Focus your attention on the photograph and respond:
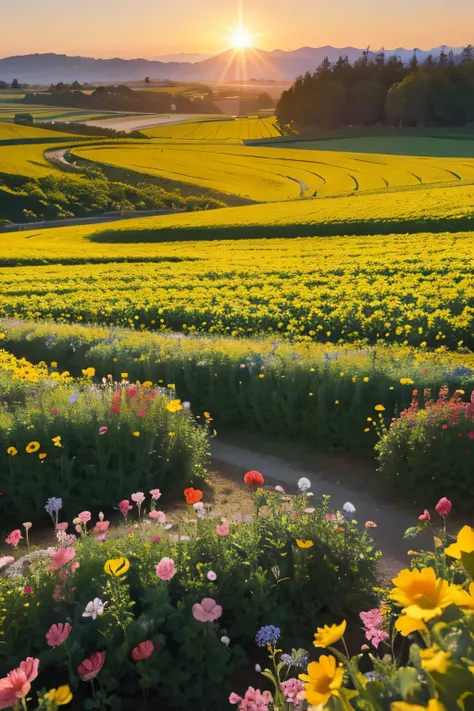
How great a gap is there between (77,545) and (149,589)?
2.48 feet

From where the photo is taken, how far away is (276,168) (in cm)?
Answer: 6975

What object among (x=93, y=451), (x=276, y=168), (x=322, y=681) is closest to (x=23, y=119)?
(x=276, y=168)

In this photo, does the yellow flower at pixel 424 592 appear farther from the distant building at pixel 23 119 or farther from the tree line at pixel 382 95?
the distant building at pixel 23 119

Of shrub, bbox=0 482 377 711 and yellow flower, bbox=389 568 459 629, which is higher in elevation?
yellow flower, bbox=389 568 459 629

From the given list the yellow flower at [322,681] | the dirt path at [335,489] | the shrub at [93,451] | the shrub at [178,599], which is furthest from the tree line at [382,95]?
the yellow flower at [322,681]

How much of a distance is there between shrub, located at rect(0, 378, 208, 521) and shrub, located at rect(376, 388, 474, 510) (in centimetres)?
228

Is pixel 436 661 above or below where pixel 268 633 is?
above

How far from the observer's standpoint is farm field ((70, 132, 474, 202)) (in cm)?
5762

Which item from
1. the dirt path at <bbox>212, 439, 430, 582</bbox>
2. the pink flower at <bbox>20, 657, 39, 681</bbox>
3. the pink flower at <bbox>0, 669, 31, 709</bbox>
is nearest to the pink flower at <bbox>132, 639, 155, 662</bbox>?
the pink flower at <bbox>20, 657, 39, 681</bbox>

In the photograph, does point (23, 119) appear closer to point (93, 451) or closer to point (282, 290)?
point (282, 290)

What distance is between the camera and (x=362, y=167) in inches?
2648

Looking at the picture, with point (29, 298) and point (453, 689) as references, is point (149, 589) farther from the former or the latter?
point (29, 298)

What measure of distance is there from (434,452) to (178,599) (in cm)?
363

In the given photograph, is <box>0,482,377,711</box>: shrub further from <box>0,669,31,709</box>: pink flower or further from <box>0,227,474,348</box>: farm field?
<box>0,227,474,348</box>: farm field
